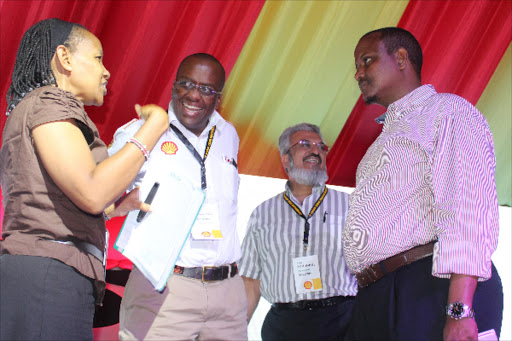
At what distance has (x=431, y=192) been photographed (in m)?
1.51

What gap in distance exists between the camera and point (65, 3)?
2504 mm

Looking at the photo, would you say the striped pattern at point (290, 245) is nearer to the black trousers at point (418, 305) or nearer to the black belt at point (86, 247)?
the black trousers at point (418, 305)

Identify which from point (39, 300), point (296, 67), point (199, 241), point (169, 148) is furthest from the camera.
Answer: point (296, 67)

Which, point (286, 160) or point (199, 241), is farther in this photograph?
point (286, 160)

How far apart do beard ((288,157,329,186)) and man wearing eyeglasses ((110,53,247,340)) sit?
2.51 feet

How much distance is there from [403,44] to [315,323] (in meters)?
1.58

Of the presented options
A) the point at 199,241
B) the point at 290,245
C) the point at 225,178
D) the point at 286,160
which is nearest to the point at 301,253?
the point at 290,245

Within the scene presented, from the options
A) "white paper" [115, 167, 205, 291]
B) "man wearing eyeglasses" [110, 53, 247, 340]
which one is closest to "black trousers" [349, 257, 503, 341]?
"white paper" [115, 167, 205, 291]

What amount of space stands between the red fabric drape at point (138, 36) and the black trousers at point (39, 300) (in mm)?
1716

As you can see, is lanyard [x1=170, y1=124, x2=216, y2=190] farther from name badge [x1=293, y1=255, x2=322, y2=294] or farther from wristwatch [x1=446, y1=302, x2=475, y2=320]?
wristwatch [x1=446, y1=302, x2=475, y2=320]

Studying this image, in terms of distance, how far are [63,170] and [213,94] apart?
53.5 inches

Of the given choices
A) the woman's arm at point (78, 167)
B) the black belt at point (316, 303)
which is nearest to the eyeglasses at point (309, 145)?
the black belt at point (316, 303)

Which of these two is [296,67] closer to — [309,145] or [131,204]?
[309,145]

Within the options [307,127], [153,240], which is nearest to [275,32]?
[307,127]
